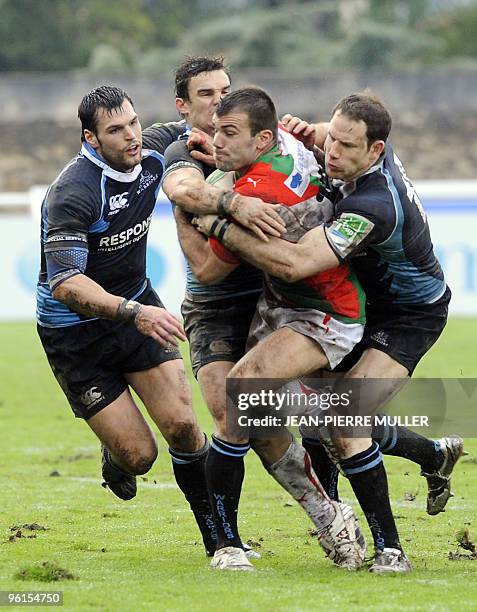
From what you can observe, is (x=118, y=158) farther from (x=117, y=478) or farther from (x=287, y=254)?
(x=117, y=478)

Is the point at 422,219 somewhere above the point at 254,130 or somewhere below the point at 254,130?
below

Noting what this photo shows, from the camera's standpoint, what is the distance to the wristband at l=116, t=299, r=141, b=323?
22.8 ft

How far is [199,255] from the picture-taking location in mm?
6891

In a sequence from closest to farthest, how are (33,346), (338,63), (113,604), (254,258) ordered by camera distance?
(113,604) → (254,258) → (33,346) → (338,63)

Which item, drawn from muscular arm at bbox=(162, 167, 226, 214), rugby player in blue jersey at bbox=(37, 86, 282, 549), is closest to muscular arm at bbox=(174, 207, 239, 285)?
muscular arm at bbox=(162, 167, 226, 214)

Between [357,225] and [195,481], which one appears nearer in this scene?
[357,225]

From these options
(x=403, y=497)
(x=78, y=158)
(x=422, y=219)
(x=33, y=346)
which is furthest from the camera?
(x=33, y=346)

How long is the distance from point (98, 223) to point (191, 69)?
1.04 meters

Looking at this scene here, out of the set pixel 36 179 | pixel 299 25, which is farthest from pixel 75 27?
pixel 36 179

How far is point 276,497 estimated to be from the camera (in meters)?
9.36

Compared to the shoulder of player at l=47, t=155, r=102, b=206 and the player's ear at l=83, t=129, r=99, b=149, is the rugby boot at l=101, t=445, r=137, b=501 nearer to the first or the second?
the shoulder of player at l=47, t=155, r=102, b=206

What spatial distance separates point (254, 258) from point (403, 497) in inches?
122

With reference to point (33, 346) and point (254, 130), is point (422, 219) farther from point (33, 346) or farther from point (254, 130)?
point (33, 346)

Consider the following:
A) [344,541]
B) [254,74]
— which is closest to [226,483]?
[344,541]
